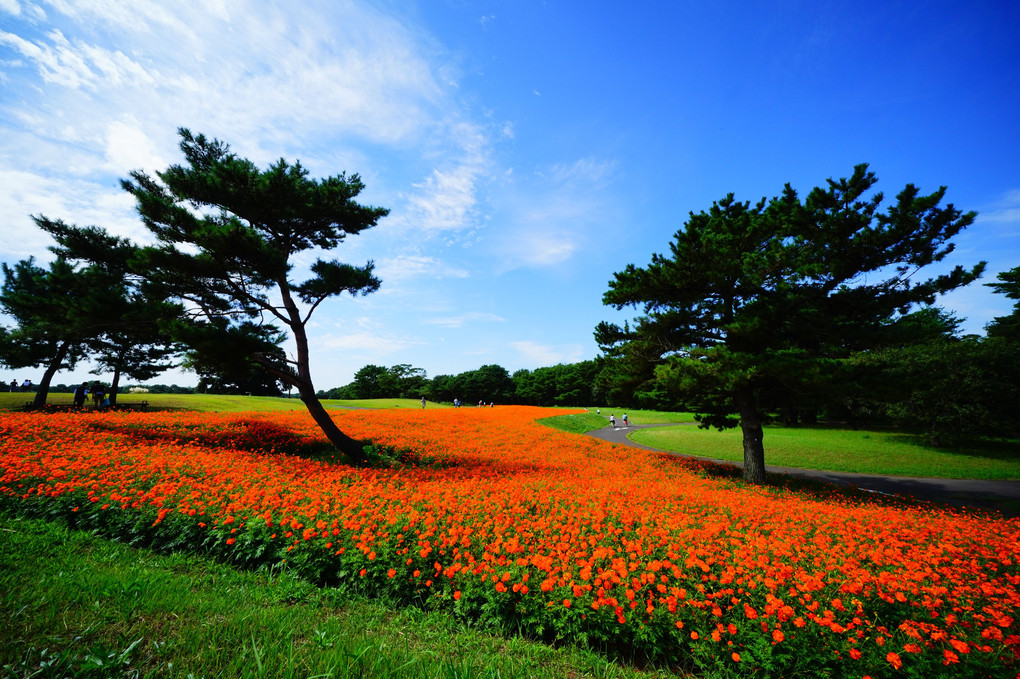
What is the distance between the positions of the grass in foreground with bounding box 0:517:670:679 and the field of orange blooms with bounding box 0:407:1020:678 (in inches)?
17.3

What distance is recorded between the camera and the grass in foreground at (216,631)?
2385 millimetres

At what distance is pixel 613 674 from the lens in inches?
116

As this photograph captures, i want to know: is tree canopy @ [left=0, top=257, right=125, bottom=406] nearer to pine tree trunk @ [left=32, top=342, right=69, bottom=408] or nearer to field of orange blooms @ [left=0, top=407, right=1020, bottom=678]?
pine tree trunk @ [left=32, top=342, right=69, bottom=408]

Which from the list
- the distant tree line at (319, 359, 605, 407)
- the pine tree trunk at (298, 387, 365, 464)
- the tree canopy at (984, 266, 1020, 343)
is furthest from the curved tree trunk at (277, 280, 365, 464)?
the distant tree line at (319, 359, 605, 407)

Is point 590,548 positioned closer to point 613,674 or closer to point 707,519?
point 613,674

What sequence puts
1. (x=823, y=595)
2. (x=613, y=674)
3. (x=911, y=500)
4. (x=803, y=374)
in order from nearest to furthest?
1. (x=613, y=674)
2. (x=823, y=595)
3. (x=803, y=374)
4. (x=911, y=500)

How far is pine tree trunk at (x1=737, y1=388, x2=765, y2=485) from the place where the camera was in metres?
12.9

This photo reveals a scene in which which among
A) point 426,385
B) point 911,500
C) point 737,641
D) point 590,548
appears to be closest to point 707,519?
point 590,548

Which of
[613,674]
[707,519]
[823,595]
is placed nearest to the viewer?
[613,674]

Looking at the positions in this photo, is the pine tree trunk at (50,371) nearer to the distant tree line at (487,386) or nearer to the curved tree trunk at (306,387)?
the curved tree trunk at (306,387)

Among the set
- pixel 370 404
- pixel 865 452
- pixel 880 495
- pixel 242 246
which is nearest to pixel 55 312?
pixel 242 246

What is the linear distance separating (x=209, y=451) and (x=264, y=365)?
→ 2.75 meters

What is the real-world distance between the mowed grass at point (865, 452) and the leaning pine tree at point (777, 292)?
873 cm

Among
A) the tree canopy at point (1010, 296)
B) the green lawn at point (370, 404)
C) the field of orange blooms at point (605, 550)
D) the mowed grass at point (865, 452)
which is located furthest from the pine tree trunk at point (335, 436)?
the tree canopy at point (1010, 296)
